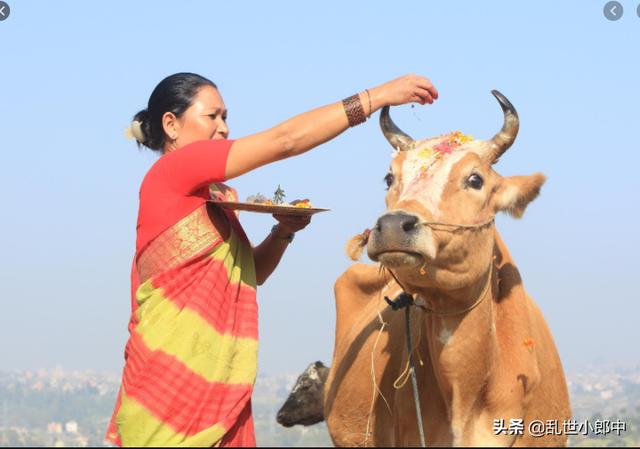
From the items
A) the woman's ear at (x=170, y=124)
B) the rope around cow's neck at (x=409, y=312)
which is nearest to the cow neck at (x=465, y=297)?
the rope around cow's neck at (x=409, y=312)

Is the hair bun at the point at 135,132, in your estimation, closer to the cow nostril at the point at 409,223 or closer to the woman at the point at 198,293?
the woman at the point at 198,293

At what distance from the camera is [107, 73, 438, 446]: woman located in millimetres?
6359

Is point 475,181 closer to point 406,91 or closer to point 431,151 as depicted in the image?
point 431,151

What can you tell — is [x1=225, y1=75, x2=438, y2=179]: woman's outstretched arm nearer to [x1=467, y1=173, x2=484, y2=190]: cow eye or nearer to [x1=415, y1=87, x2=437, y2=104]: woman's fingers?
[x1=415, y1=87, x2=437, y2=104]: woman's fingers

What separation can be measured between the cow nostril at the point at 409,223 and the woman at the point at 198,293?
586mm

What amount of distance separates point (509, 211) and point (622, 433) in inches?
66.8

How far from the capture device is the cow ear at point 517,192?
7.30m

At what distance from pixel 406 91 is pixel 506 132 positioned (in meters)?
1.04

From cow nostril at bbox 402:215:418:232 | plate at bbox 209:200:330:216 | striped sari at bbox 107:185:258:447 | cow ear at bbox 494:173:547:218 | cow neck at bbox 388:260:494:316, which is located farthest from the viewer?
cow ear at bbox 494:173:547:218

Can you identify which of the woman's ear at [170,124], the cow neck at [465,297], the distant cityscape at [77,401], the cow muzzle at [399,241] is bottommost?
the distant cityscape at [77,401]

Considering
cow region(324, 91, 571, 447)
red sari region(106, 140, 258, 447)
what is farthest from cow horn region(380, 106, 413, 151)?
red sari region(106, 140, 258, 447)

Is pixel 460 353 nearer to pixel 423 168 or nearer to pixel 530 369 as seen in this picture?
pixel 530 369

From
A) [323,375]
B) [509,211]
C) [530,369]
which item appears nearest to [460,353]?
[530,369]

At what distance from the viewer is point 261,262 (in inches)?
292
